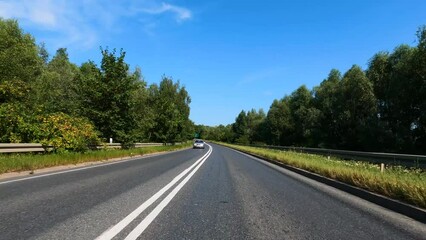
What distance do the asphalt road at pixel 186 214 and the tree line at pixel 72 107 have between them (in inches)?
372

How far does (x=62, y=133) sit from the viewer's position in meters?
21.5

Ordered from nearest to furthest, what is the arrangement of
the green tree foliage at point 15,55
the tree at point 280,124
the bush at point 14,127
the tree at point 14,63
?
the bush at point 14,127, the tree at point 14,63, the green tree foliage at point 15,55, the tree at point 280,124

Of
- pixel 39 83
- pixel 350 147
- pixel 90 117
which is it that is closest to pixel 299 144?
pixel 350 147

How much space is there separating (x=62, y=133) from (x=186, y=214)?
15.8 meters

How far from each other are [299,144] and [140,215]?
95.2 m

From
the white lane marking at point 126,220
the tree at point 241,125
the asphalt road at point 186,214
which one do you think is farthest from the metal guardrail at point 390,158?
the tree at point 241,125

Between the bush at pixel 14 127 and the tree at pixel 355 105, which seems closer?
the bush at pixel 14 127

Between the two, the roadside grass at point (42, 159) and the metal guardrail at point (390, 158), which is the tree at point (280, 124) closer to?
the metal guardrail at point (390, 158)

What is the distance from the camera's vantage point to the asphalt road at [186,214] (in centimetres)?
604

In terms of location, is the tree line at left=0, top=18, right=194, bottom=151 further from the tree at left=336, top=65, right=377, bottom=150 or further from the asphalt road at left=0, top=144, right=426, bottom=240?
the tree at left=336, top=65, right=377, bottom=150

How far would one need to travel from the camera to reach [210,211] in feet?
26.3

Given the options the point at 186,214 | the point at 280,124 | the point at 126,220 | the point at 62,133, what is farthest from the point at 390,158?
the point at 280,124

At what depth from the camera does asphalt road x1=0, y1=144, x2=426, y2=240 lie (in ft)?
19.8

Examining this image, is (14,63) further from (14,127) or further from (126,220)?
(126,220)
